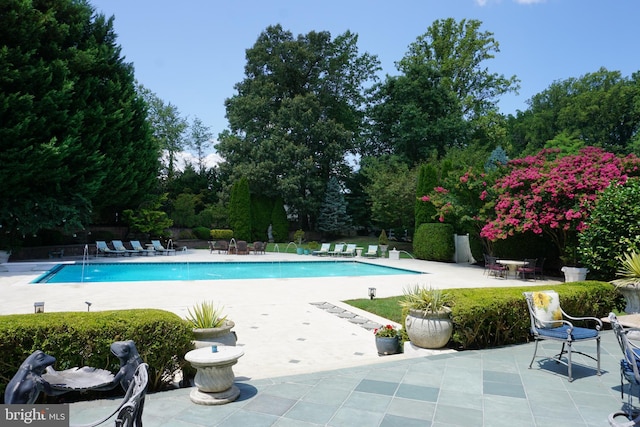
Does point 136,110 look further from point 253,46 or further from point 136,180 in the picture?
point 253,46

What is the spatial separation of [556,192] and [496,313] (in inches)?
394

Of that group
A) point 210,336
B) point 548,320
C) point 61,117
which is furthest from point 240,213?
point 548,320

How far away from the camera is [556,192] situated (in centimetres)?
1446

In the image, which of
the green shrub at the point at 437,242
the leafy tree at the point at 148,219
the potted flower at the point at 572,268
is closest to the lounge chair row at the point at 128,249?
the leafy tree at the point at 148,219

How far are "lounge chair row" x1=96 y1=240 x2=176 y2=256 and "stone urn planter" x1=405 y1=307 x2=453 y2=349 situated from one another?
66.6 ft

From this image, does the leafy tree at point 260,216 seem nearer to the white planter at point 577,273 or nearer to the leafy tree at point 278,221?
the leafy tree at point 278,221

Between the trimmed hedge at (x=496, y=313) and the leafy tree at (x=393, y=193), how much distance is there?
2029 cm

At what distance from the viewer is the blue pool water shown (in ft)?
54.7

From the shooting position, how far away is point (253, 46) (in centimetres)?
3650

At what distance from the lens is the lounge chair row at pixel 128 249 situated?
2269 cm

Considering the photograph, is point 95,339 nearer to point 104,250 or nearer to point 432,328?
point 432,328

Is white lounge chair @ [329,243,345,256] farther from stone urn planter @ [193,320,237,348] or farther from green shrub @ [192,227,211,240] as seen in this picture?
stone urn planter @ [193,320,237,348]
